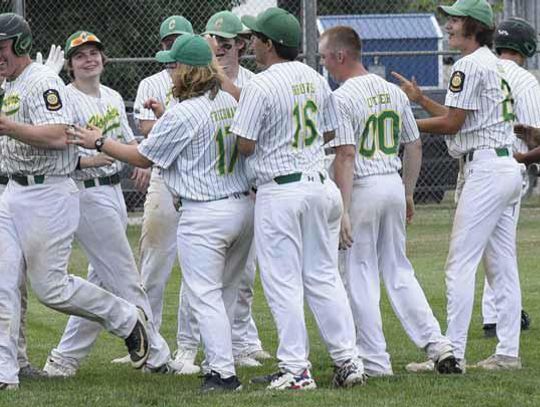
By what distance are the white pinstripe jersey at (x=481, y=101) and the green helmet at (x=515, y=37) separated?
2.29 feet

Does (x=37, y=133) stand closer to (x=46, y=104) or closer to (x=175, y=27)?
(x=46, y=104)

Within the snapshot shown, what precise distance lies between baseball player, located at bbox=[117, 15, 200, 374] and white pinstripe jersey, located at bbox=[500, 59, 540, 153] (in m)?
2.23

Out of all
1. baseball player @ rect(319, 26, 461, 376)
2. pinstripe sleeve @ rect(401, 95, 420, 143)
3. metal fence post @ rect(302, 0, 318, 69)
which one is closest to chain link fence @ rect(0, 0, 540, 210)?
metal fence post @ rect(302, 0, 318, 69)

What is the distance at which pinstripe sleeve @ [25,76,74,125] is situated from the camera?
7930 mm

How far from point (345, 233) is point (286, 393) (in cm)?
113

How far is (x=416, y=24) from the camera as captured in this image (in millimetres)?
21906

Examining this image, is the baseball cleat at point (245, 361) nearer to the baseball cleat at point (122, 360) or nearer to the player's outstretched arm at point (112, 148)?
the baseball cleat at point (122, 360)

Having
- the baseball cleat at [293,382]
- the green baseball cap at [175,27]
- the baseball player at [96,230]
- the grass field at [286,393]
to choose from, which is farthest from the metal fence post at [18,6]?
the baseball cleat at [293,382]

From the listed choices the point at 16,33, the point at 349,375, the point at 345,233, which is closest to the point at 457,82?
the point at 345,233

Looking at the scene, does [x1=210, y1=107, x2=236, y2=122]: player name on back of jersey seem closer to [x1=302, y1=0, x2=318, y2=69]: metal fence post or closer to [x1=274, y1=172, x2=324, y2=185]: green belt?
[x1=274, y1=172, x2=324, y2=185]: green belt

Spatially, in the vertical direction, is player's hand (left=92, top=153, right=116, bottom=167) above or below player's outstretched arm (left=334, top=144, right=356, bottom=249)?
above

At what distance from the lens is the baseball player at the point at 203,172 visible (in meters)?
7.67

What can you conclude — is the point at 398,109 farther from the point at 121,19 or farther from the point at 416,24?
the point at 416,24

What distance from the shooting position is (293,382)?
25.1ft
